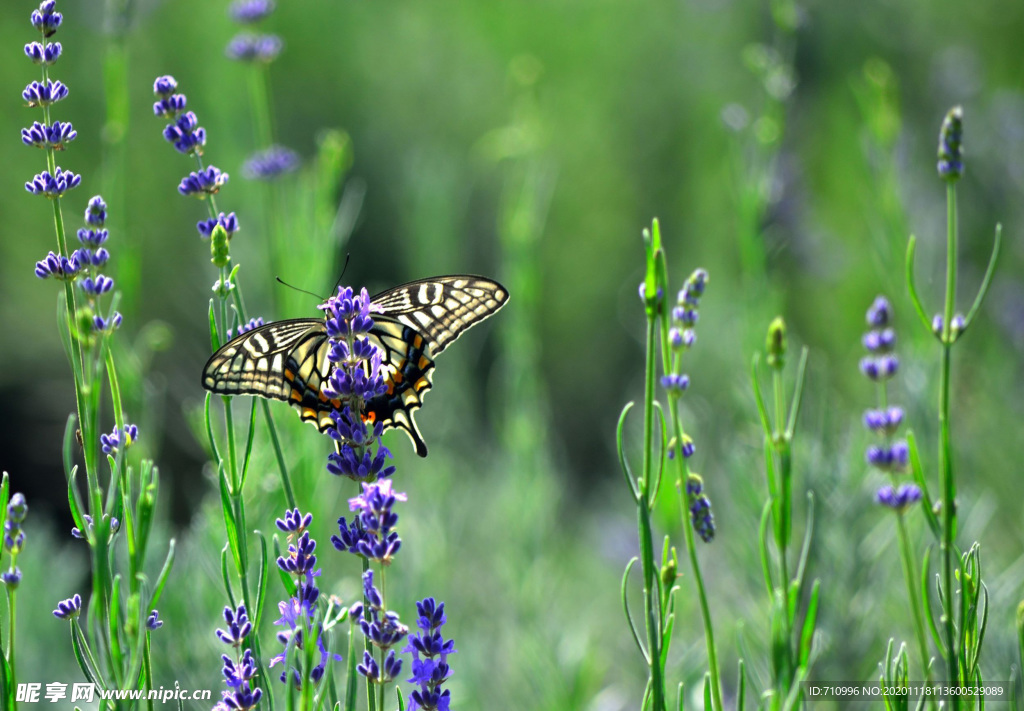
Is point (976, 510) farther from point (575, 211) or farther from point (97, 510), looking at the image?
point (575, 211)

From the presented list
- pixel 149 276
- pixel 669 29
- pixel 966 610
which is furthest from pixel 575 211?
pixel 966 610

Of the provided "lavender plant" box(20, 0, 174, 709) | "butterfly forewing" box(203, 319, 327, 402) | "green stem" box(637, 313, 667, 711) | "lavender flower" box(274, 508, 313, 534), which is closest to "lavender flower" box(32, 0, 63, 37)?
"lavender plant" box(20, 0, 174, 709)

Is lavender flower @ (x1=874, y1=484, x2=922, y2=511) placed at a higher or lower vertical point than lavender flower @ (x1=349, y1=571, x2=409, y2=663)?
higher

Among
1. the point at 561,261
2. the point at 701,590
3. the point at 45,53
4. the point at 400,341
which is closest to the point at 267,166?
the point at 400,341

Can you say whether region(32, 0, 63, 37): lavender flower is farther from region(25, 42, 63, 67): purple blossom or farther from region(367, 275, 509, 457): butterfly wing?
region(367, 275, 509, 457): butterfly wing

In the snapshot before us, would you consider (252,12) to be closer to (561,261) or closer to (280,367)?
(280,367)

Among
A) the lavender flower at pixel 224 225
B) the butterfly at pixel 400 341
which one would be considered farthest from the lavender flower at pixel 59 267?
the butterfly at pixel 400 341
